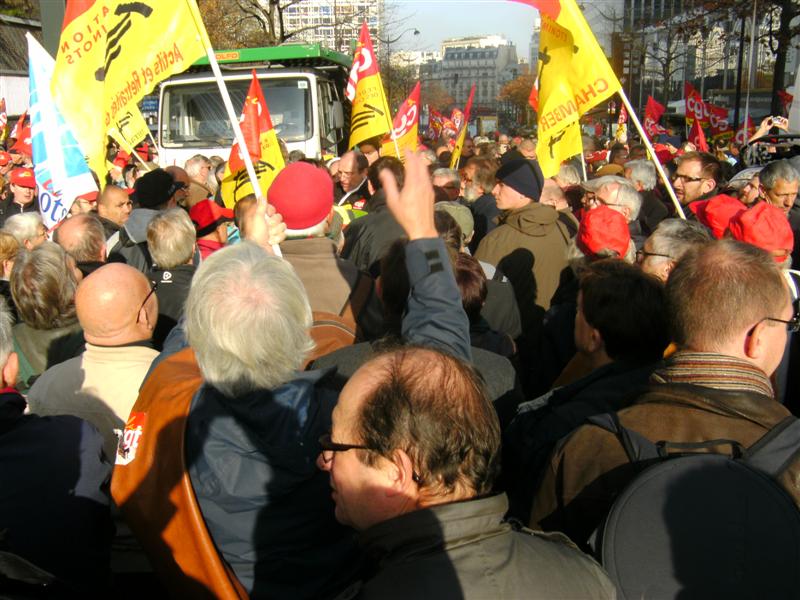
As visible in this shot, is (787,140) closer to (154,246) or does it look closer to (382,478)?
(154,246)

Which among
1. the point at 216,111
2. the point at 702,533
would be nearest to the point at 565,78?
the point at 702,533

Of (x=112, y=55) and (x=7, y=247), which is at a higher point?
(x=112, y=55)

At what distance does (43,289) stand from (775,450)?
3034 mm

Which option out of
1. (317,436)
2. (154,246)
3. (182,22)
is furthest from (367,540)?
(182,22)

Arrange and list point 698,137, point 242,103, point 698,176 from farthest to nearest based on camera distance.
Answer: point 242,103 → point 698,137 → point 698,176

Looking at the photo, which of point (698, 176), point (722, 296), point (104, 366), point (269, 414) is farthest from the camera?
point (698, 176)

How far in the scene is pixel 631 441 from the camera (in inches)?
68.6

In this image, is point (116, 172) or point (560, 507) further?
point (116, 172)

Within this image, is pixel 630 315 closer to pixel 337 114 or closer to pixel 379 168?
pixel 379 168

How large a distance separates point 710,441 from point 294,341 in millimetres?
1029

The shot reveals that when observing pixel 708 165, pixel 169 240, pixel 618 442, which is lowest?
pixel 618 442

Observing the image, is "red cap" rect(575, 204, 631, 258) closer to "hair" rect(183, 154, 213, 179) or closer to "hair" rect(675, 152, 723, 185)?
"hair" rect(675, 152, 723, 185)

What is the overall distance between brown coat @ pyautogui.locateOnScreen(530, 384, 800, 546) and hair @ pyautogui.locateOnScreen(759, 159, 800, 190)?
3.84m

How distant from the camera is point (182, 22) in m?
4.01
